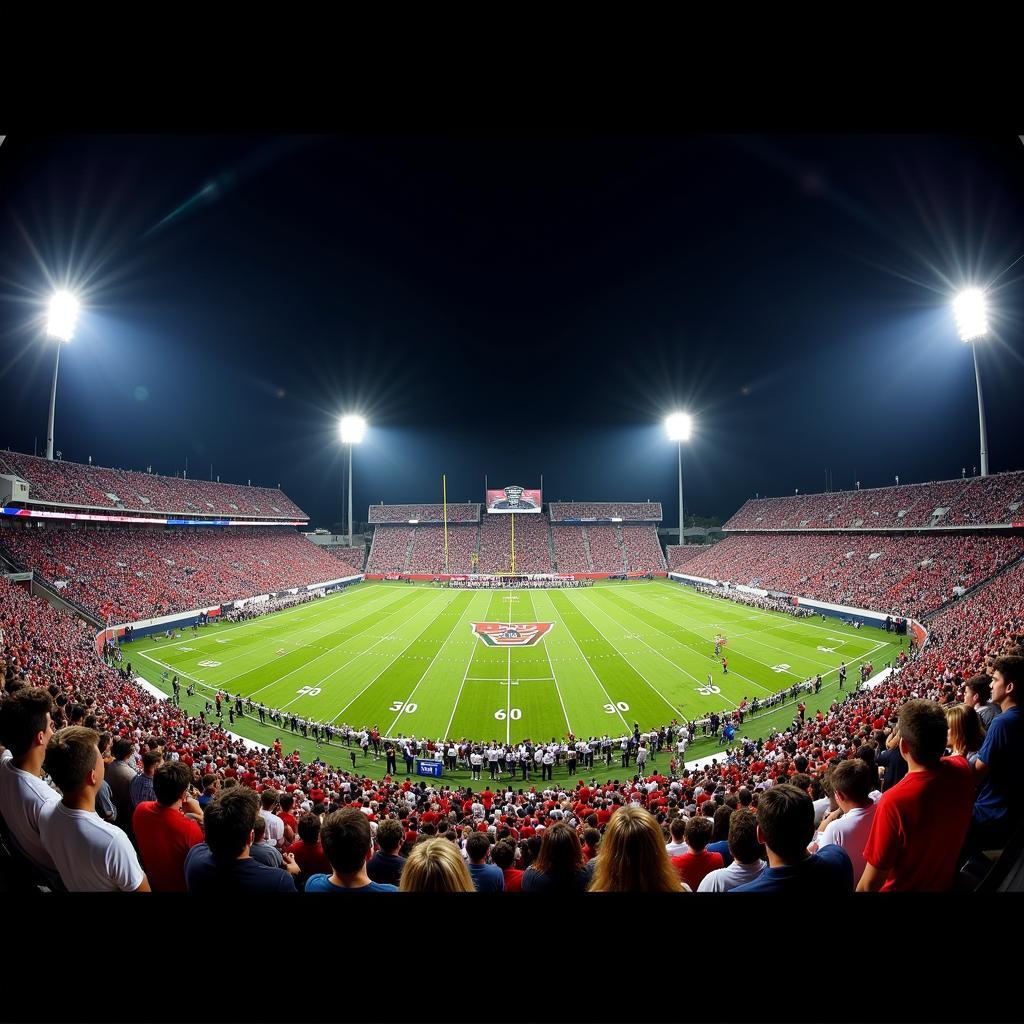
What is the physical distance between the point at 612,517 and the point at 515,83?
71.6 meters

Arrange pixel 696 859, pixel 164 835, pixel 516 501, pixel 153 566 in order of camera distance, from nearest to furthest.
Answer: pixel 164 835 → pixel 696 859 → pixel 153 566 → pixel 516 501

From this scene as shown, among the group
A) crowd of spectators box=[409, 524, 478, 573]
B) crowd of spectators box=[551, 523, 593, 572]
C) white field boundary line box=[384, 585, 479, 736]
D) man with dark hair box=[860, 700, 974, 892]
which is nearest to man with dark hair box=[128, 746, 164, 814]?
man with dark hair box=[860, 700, 974, 892]

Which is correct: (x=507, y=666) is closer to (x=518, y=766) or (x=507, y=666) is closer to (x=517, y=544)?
(x=518, y=766)

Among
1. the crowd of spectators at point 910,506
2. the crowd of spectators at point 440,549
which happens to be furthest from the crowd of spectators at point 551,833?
the crowd of spectators at point 440,549

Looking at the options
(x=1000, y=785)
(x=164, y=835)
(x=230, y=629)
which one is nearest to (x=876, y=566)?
(x=1000, y=785)

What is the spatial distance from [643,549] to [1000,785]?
64.4 meters

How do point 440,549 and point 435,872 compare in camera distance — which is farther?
point 440,549

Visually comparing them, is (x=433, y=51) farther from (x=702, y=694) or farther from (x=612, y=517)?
(x=612, y=517)

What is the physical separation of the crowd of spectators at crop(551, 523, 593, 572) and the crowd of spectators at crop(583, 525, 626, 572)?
1.05 metres

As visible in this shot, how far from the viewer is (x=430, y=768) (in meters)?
13.2

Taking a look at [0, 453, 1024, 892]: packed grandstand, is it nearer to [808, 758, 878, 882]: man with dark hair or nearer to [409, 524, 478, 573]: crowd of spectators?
[808, 758, 878, 882]: man with dark hair

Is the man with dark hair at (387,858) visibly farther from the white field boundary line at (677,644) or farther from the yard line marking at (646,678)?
the white field boundary line at (677,644)

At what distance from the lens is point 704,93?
223 centimetres

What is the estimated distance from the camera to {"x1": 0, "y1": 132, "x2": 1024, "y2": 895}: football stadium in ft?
8.16
